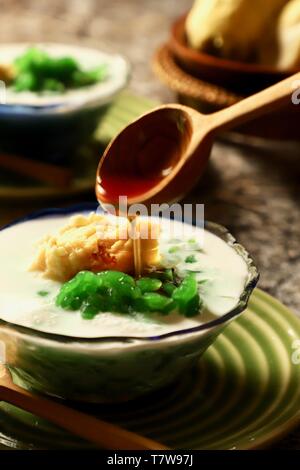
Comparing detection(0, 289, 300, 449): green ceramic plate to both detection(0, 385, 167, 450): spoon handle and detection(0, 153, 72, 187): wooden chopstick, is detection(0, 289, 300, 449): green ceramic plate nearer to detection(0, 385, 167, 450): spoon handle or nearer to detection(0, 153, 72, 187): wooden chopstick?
detection(0, 385, 167, 450): spoon handle

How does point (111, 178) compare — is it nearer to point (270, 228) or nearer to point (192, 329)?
point (192, 329)

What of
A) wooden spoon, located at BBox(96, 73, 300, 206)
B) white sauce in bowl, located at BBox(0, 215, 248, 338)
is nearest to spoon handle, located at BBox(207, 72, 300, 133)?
wooden spoon, located at BBox(96, 73, 300, 206)

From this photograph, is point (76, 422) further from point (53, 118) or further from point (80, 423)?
point (53, 118)

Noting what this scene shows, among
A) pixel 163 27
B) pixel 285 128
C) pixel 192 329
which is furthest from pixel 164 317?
pixel 163 27

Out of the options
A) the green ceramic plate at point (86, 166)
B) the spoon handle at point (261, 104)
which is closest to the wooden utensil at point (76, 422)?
the spoon handle at point (261, 104)

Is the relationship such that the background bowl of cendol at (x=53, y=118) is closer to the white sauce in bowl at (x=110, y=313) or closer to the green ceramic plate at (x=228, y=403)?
the white sauce in bowl at (x=110, y=313)

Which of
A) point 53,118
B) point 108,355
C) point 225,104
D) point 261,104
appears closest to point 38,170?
point 53,118

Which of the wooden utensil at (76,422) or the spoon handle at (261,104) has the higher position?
the spoon handle at (261,104)
